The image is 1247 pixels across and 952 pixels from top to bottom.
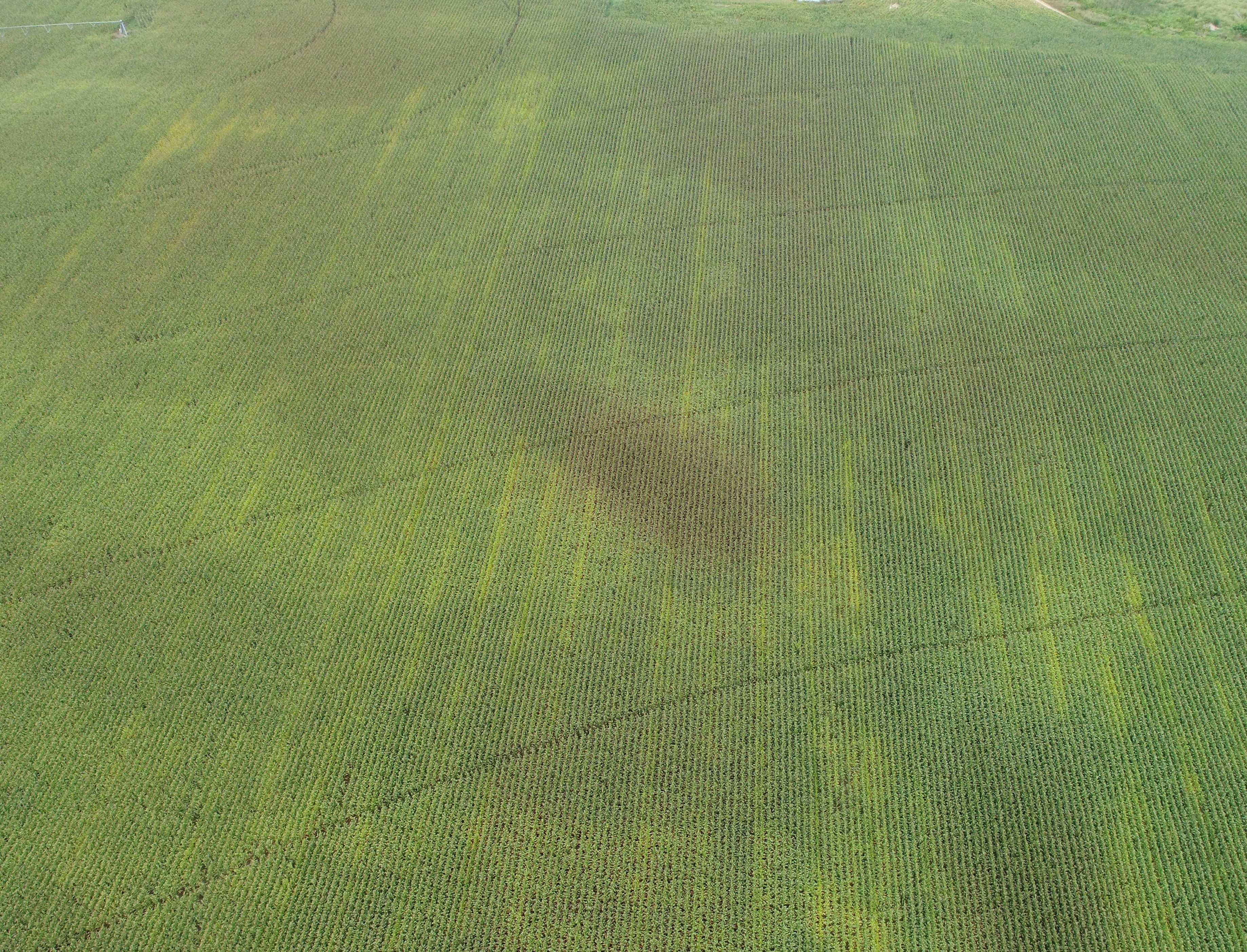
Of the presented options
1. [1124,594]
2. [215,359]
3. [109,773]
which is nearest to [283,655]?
[109,773]

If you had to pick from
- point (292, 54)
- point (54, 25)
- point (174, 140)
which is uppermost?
point (54, 25)

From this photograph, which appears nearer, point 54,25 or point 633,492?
point 633,492

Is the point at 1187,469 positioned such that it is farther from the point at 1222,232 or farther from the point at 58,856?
the point at 58,856

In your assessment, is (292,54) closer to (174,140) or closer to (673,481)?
(174,140)

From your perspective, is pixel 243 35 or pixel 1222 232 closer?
pixel 1222 232

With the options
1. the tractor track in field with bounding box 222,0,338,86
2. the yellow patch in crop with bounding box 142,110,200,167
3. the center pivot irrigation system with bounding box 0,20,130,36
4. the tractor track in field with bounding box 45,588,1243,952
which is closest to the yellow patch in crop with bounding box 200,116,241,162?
the yellow patch in crop with bounding box 142,110,200,167

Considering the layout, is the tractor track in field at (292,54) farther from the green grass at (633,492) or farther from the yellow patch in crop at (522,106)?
the yellow patch in crop at (522,106)

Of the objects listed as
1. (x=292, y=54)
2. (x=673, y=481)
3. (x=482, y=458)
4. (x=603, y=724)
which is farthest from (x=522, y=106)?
(x=603, y=724)

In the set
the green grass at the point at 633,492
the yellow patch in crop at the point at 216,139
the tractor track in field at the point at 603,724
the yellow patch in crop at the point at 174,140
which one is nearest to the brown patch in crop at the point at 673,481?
the green grass at the point at 633,492
